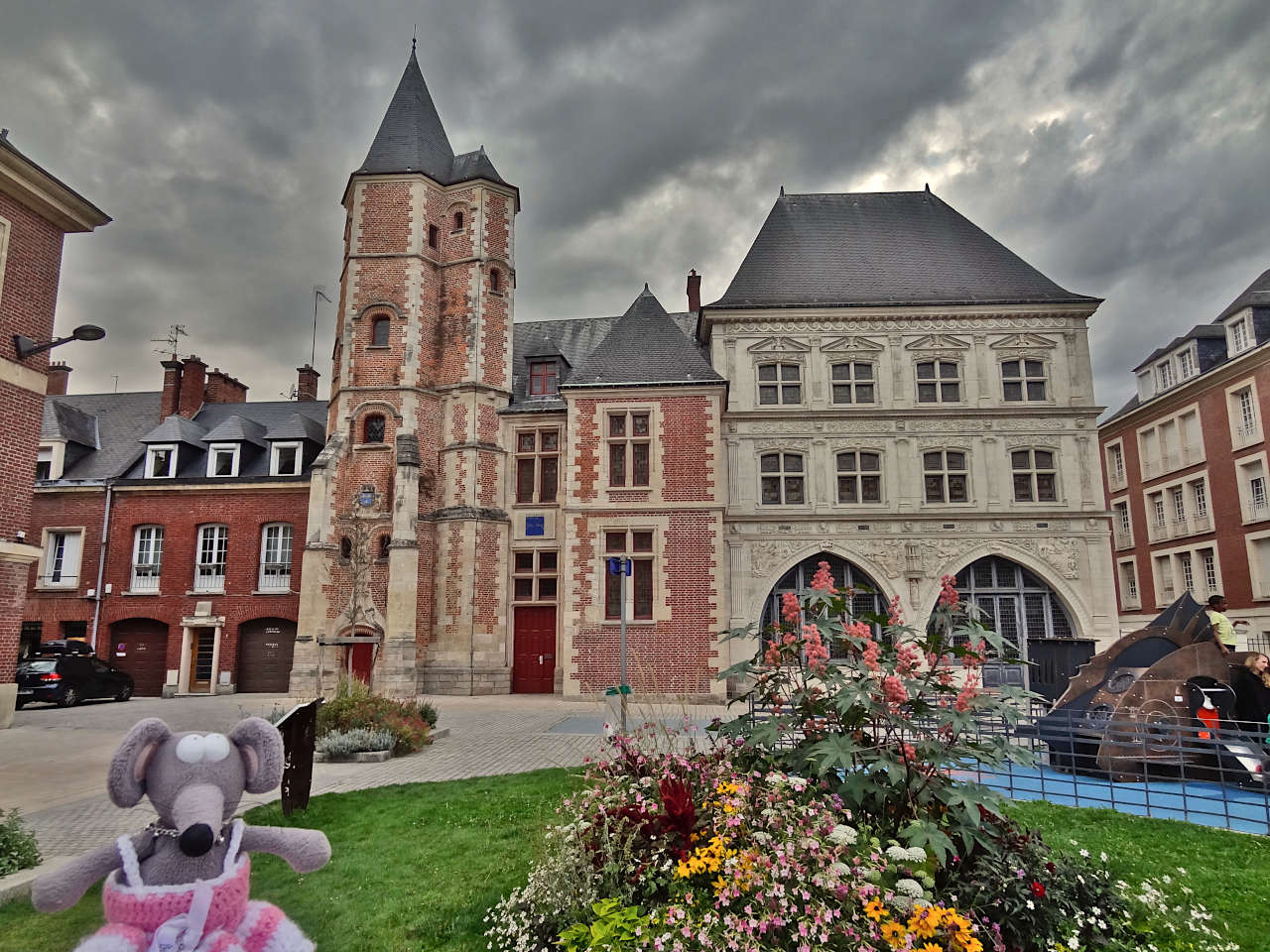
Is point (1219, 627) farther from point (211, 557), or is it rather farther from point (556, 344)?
point (211, 557)

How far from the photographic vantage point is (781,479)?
74.1ft

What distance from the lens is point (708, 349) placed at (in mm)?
25250

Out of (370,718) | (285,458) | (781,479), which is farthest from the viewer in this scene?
(285,458)

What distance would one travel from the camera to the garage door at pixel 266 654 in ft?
77.4

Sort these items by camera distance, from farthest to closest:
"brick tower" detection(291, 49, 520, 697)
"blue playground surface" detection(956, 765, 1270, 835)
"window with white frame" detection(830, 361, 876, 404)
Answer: "window with white frame" detection(830, 361, 876, 404) → "brick tower" detection(291, 49, 520, 697) → "blue playground surface" detection(956, 765, 1270, 835)

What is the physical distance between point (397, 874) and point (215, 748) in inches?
102

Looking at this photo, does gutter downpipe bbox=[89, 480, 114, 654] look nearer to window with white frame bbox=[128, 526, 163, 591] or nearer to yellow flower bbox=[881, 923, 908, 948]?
window with white frame bbox=[128, 526, 163, 591]

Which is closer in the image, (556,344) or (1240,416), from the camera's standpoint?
(1240,416)

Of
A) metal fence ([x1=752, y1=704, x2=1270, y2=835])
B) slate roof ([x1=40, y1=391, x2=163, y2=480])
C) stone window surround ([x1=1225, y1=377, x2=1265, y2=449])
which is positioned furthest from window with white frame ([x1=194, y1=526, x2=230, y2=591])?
stone window surround ([x1=1225, y1=377, x2=1265, y2=449])

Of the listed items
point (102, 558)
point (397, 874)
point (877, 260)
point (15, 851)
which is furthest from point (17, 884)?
point (877, 260)

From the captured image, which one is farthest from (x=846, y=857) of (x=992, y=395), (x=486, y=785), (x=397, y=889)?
(x=992, y=395)

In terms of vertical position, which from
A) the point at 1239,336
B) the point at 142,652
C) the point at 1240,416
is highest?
the point at 1239,336

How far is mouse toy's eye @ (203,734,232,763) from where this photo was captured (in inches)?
146

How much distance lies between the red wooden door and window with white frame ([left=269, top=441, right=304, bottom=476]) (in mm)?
9112
